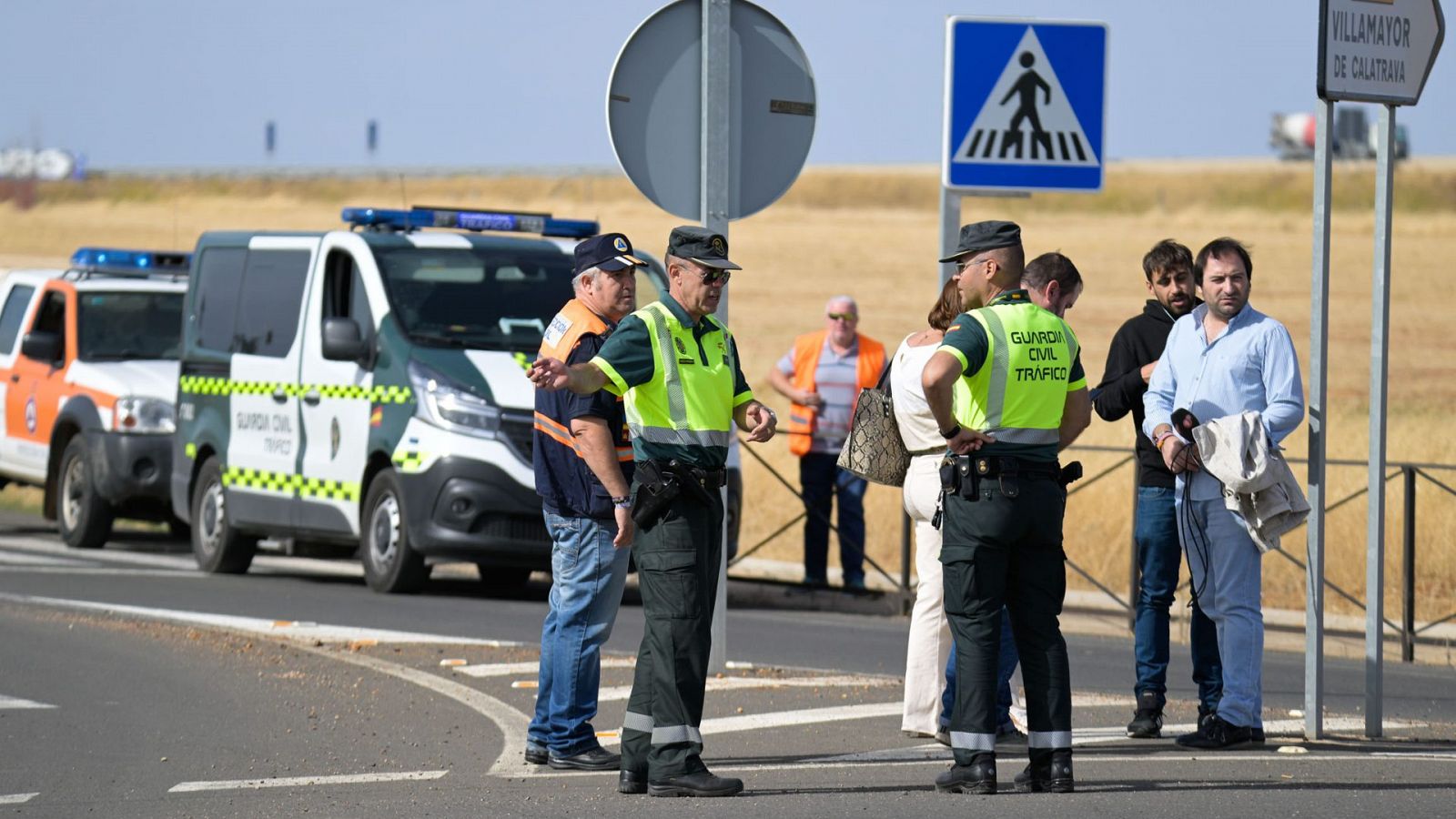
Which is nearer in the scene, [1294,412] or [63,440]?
[1294,412]

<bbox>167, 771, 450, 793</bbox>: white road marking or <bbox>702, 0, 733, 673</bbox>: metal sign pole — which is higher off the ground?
<bbox>702, 0, 733, 673</bbox>: metal sign pole

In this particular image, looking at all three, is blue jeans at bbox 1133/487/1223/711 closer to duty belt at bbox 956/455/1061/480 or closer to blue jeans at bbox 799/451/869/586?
duty belt at bbox 956/455/1061/480

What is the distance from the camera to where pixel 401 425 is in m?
13.4

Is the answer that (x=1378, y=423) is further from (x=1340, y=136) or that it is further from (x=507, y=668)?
(x=1340, y=136)

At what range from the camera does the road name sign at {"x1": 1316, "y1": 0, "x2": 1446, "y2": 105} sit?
8266 millimetres

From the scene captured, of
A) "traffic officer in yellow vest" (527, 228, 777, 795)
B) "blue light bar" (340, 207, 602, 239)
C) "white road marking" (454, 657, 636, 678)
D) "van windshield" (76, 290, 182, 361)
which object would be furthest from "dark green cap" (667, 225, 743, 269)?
"van windshield" (76, 290, 182, 361)

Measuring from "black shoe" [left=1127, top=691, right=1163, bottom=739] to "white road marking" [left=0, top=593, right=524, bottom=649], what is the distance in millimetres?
3871

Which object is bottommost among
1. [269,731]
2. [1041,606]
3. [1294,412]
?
[269,731]

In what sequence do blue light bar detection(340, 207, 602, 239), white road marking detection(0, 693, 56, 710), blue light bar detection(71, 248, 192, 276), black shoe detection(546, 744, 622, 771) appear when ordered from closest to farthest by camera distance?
black shoe detection(546, 744, 622, 771), white road marking detection(0, 693, 56, 710), blue light bar detection(340, 207, 602, 239), blue light bar detection(71, 248, 192, 276)

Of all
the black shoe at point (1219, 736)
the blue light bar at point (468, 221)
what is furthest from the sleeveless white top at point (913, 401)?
the blue light bar at point (468, 221)

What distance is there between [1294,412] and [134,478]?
1077cm

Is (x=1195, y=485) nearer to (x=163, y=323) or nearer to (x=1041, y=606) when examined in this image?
(x=1041, y=606)

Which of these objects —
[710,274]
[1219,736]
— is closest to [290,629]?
[710,274]

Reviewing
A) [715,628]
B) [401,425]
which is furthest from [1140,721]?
[401,425]
